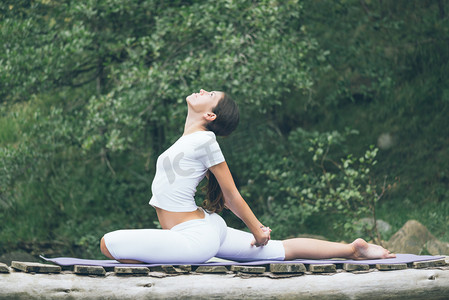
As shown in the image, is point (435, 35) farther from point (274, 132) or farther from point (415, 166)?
point (274, 132)

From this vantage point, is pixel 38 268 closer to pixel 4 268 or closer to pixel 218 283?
pixel 4 268

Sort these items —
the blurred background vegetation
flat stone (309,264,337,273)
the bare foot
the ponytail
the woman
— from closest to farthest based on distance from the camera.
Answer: the woman
flat stone (309,264,337,273)
the ponytail
the bare foot
the blurred background vegetation

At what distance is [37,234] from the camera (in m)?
8.98

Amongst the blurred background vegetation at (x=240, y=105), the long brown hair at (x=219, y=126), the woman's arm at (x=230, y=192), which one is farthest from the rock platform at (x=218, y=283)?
the blurred background vegetation at (x=240, y=105)

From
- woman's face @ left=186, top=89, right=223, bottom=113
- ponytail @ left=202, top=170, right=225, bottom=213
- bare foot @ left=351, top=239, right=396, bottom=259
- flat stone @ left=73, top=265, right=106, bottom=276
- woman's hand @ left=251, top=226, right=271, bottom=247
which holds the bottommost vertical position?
flat stone @ left=73, top=265, right=106, bottom=276

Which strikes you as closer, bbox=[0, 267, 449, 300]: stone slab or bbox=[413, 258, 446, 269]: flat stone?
bbox=[0, 267, 449, 300]: stone slab

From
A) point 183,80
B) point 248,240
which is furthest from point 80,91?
point 248,240

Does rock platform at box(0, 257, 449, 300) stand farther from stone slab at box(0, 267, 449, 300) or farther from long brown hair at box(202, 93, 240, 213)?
long brown hair at box(202, 93, 240, 213)

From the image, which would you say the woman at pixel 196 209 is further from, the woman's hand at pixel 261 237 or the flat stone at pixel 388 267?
the flat stone at pixel 388 267

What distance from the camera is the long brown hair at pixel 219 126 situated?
430 cm

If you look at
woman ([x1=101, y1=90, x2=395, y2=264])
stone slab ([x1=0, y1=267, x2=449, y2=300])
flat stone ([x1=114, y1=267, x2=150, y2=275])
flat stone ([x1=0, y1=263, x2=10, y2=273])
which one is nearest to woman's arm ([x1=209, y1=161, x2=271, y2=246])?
woman ([x1=101, y1=90, x2=395, y2=264])

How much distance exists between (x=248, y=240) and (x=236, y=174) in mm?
4435

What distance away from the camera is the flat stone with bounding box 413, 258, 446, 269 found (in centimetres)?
442

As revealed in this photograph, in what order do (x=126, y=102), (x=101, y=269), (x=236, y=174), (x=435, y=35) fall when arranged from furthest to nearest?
(x=435, y=35), (x=236, y=174), (x=126, y=102), (x=101, y=269)
